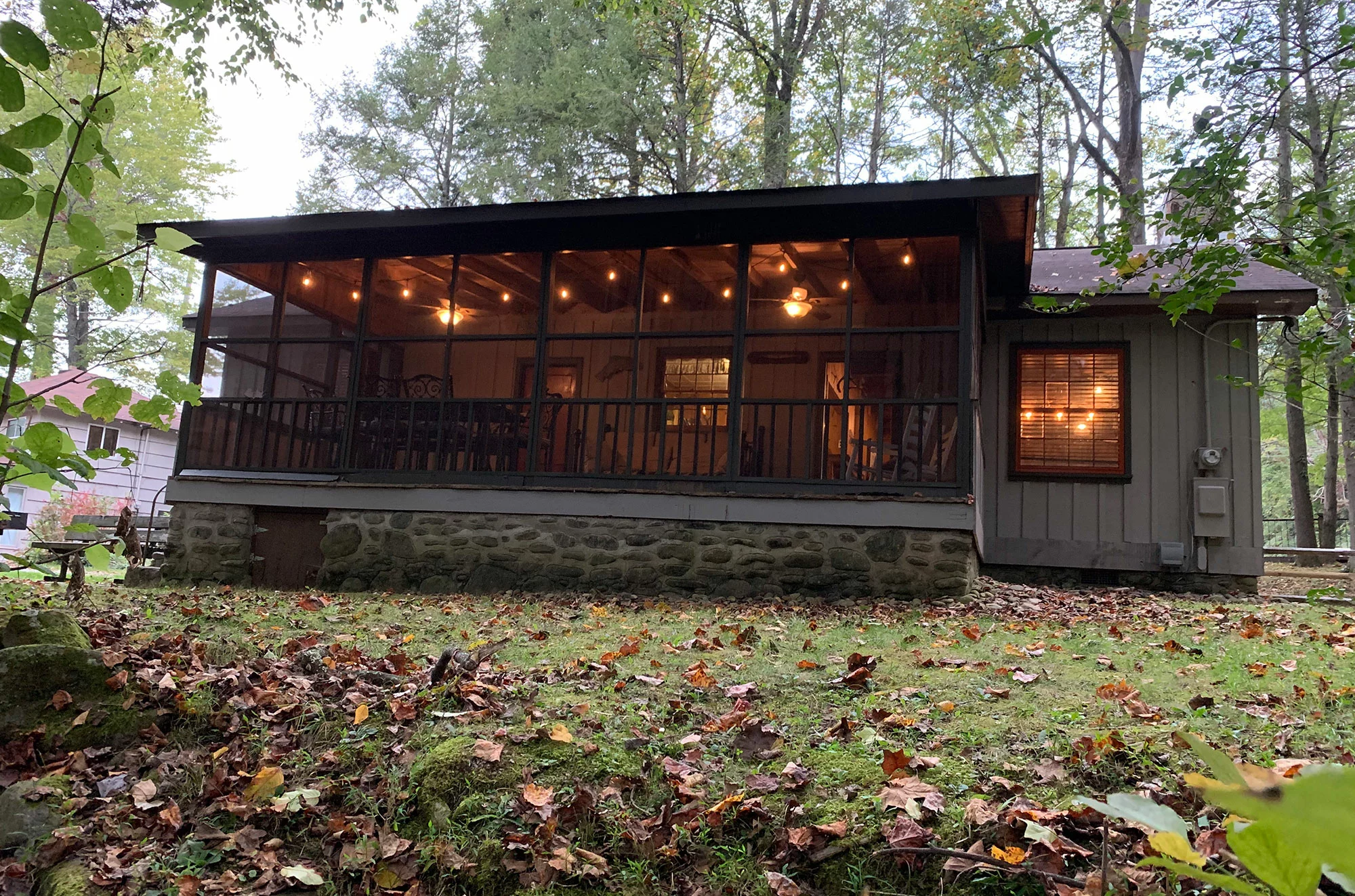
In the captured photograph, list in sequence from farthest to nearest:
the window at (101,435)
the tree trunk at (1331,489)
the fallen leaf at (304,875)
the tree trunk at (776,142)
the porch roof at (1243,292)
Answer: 1. the window at (101,435)
2. the tree trunk at (776,142)
3. the tree trunk at (1331,489)
4. the porch roof at (1243,292)
5. the fallen leaf at (304,875)

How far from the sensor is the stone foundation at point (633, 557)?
7188mm

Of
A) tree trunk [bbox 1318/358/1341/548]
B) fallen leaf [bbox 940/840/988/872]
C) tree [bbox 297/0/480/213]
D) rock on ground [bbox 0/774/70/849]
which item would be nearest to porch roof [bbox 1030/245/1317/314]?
fallen leaf [bbox 940/840/988/872]

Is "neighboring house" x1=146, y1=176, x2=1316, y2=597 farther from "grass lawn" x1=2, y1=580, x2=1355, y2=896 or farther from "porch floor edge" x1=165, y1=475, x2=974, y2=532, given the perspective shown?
"grass lawn" x1=2, y1=580, x2=1355, y2=896

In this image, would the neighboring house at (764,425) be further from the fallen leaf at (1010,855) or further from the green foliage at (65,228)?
the green foliage at (65,228)

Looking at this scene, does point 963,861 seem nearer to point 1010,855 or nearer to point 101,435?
point 1010,855

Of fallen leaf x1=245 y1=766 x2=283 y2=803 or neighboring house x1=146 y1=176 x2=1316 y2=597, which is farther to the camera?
neighboring house x1=146 y1=176 x2=1316 y2=597

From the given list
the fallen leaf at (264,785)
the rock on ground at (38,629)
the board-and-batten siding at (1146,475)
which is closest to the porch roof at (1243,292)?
the board-and-batten siding at (1146,475)

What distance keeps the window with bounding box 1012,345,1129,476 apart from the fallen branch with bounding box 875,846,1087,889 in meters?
7.97

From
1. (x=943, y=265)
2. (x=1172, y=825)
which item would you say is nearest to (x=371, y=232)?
(x=943, y=265)

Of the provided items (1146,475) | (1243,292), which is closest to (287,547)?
(1146,475)

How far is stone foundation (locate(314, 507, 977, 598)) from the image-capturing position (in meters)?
7.19

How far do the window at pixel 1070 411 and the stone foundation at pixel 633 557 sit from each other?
219cm

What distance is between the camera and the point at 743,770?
114 inches

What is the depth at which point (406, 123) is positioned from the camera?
20.5m
